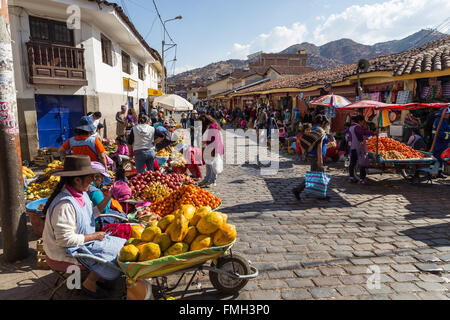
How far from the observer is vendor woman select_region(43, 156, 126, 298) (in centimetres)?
293

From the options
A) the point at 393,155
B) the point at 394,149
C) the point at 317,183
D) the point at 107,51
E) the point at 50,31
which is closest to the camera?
the point at 317,183

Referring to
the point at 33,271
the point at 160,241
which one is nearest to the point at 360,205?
the point at 160,241

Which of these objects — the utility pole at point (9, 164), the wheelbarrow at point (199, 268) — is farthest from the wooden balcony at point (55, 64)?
the wheelbarrow at point (199, 268)

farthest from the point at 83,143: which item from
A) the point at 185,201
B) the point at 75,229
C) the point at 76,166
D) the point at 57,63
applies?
the point at 57,63

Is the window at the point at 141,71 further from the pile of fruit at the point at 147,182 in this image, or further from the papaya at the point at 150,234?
the papaya at the point at 150,234

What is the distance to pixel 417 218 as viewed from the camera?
5551 millimetres

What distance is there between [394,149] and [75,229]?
8099 mm

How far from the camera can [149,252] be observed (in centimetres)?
283

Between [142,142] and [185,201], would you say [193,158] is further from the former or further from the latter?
[185,201]

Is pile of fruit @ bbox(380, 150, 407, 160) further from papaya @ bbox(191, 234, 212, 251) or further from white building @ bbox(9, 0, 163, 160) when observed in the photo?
white building @ bbox(9, 0, 163, 160)

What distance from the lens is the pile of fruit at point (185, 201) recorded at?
445cm

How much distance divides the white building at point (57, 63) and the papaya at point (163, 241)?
997cm

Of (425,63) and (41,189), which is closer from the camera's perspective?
(41,189)
